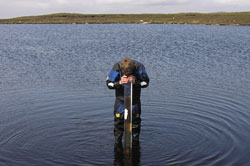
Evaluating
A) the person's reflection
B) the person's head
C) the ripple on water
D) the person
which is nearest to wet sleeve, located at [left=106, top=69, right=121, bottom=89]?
the person

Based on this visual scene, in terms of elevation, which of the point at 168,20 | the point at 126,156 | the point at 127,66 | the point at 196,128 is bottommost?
the point at 126,156

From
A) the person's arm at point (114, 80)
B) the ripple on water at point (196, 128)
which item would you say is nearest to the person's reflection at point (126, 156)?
the ripple on water at point (196, 128)

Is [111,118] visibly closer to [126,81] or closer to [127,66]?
[126,81]

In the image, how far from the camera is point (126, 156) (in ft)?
32.3

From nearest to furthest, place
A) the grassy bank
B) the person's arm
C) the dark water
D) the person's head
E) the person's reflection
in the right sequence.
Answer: the person's head
the person's arm
the person's reflection
the dark water
the grassy bank

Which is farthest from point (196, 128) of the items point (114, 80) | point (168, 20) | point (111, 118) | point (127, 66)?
point (168, 20)

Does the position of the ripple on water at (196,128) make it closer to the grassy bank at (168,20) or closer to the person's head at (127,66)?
the person's head at (127,66)

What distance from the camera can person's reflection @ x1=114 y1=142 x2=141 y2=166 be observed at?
9.45 m

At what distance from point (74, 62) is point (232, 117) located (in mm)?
18188

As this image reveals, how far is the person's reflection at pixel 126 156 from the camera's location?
9.45 meters

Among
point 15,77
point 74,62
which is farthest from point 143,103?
point 74,62

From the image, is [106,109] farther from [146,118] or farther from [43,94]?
[43,94]

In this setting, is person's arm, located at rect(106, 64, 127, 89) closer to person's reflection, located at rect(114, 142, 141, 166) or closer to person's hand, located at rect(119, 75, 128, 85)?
person's hand, located at rect(119, 75, 128, 85)

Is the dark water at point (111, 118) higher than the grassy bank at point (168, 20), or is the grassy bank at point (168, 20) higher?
the grassy bank at point (168, 20)
